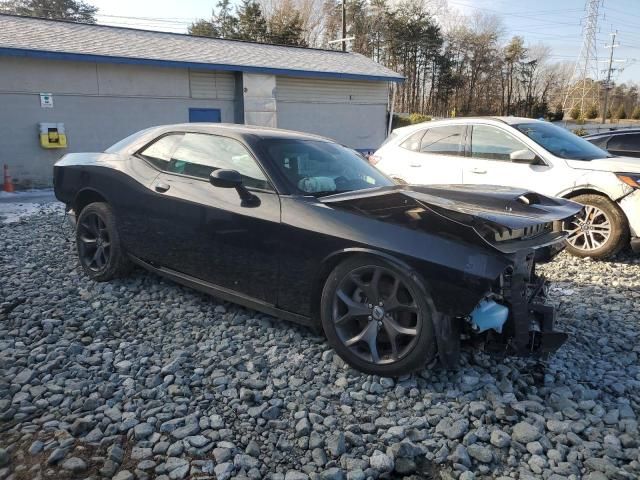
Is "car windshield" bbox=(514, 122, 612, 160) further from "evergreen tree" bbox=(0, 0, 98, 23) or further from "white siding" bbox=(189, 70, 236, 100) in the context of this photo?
"evergreen tree" bbox=(0, 0, 98, 23)

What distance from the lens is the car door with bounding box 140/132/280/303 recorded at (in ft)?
11.5

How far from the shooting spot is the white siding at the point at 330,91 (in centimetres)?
1663

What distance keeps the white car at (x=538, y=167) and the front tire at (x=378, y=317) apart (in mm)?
3696

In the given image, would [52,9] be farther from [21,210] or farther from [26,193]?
[21,210]

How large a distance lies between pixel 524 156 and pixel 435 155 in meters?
1.24

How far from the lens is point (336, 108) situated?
17.9 metres

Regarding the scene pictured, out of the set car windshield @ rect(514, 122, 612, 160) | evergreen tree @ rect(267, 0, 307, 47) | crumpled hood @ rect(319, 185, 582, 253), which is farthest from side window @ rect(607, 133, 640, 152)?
evergreen tree @ rect(267, 0, 307, 47)

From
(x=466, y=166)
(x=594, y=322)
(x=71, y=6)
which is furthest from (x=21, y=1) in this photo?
(x=594, y=322)

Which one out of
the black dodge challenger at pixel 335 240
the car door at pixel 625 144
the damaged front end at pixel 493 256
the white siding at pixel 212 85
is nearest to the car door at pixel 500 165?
the black dodge challenger at pixel 335 240

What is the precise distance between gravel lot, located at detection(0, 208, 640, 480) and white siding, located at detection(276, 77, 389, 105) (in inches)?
534

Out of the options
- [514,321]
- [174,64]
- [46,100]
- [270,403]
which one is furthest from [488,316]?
[174,64]

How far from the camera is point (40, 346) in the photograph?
3.46m

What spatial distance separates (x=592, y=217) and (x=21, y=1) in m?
47.9

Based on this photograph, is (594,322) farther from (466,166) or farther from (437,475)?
(466,166)
